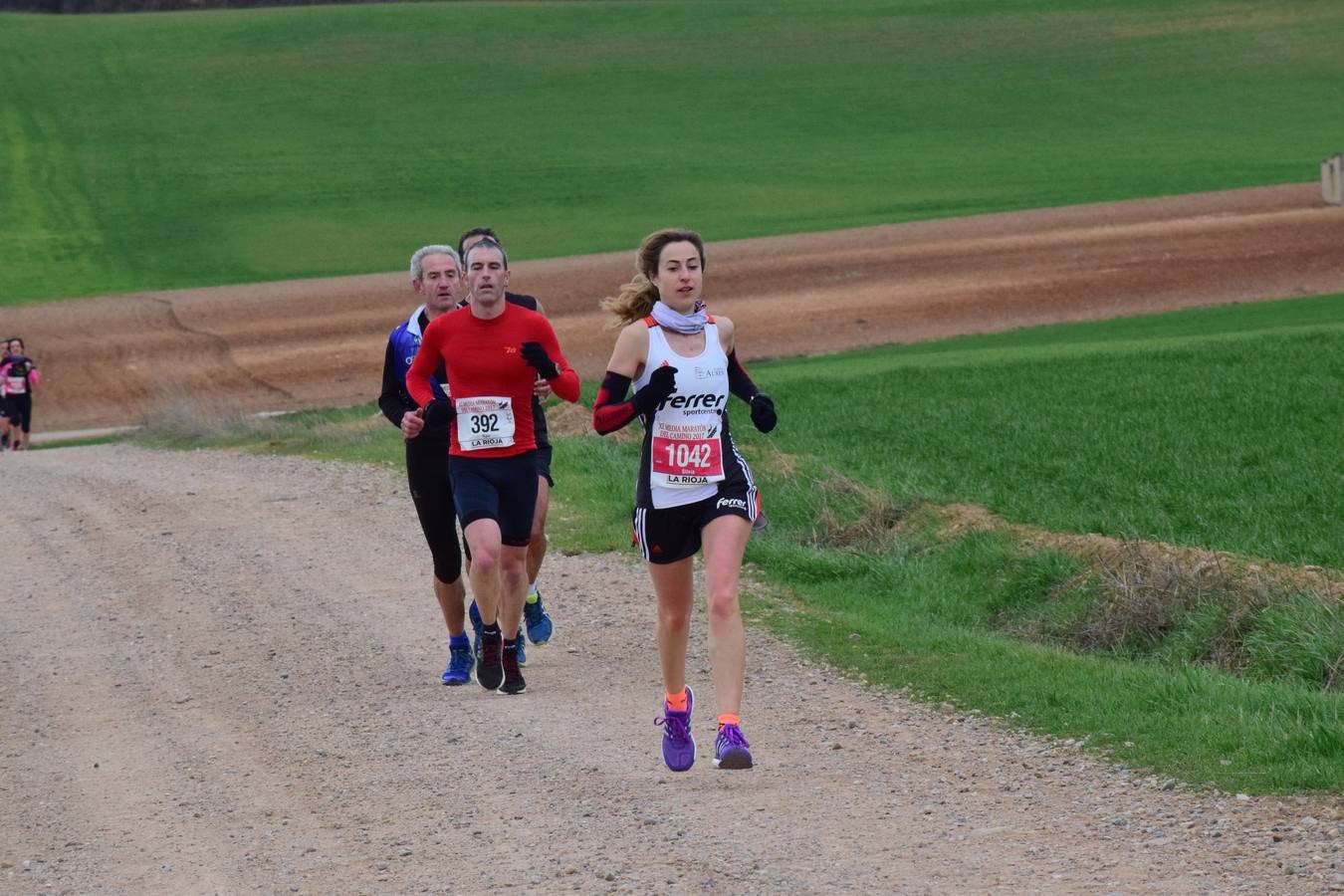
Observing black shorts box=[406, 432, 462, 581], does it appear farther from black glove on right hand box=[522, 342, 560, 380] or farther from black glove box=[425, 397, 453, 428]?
black glove on right hand box=[522, 342, 560, 380]

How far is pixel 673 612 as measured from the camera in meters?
7.82

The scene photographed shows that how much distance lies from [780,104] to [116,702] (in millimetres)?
52053

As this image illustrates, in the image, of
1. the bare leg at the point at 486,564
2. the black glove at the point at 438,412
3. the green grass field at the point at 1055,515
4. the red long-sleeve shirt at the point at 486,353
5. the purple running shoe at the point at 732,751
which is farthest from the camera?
the bare leg at the point at 486,564

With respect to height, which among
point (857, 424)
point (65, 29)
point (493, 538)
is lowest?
point (857, 424)

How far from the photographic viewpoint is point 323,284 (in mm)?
39750

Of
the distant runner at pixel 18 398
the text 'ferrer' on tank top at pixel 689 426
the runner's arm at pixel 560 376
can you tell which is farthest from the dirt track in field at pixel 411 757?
the distant runner at pixel 18 398

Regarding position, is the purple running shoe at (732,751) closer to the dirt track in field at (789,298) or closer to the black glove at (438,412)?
the black glove at (438,412)

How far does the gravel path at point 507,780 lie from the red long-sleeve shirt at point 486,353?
60.5 inches

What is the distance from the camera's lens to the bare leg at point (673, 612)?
7785 millimetres

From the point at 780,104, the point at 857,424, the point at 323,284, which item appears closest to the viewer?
the point at 857,424

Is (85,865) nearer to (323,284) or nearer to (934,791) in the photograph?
(934,791)

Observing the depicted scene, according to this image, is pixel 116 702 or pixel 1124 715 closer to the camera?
pixel 1124 715

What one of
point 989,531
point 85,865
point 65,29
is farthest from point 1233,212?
point 65,29

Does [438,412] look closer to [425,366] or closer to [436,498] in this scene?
[425,366]
